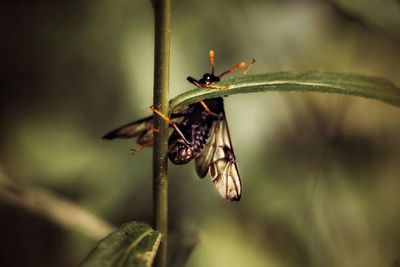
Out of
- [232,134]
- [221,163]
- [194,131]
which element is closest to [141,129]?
[194,131]

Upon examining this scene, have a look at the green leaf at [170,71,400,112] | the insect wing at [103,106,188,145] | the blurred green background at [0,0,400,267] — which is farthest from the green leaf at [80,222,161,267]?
the blurred green background at [0,0,400,267]

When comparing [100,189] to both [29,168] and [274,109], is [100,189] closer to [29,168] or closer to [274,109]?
[29,168]

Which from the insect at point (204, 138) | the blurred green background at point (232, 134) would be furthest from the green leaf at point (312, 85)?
the blurred green background at point (232, 134)

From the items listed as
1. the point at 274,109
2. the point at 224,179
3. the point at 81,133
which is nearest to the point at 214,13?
the point at 274,109

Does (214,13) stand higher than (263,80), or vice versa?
(214,13)

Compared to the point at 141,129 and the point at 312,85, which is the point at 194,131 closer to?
the point at 141,129

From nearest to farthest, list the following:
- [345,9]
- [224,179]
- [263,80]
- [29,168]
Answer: [263,80], [224,179], [29,168], [345,9]

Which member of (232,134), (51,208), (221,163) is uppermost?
(232,134)
